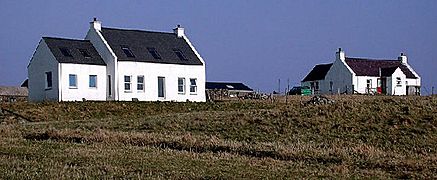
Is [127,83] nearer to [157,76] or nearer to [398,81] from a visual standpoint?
[157,76]

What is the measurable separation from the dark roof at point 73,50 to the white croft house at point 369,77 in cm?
3209

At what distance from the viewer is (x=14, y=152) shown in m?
17.7

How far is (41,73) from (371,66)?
133ft

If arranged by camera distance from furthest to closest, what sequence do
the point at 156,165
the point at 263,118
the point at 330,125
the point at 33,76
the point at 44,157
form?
the point at 33,76 < the point at 263,118 < the point at 330,125 < the point at 44,157 < the point at 156,165

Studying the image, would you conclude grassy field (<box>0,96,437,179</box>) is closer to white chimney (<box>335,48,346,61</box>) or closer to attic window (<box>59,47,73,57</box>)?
attic window (<box>59,47,73,57</box>)

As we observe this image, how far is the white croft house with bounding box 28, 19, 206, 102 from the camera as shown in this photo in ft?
165

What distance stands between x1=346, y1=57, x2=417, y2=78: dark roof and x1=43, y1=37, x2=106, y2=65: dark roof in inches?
1330

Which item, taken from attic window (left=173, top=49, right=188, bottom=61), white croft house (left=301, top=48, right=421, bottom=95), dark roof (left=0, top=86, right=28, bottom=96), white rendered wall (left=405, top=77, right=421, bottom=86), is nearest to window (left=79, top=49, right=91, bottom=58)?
attic window (left=173, top=49, right=188, bottom=61)

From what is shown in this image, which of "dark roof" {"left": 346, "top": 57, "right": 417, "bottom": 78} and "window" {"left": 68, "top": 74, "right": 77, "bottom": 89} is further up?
"dark roof" {"left": 346, "top": 57, "right": 417, "bottom": 78}

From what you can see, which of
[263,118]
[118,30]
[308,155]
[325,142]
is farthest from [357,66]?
[308,155]

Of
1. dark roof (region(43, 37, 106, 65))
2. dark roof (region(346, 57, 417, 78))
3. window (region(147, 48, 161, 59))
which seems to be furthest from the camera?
dark roof (region(346, 57, 417, 78))

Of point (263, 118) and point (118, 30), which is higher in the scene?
point (118, 30)

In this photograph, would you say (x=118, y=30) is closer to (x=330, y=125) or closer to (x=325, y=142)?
(x=330, y=125)

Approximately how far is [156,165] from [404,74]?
2642 inches
